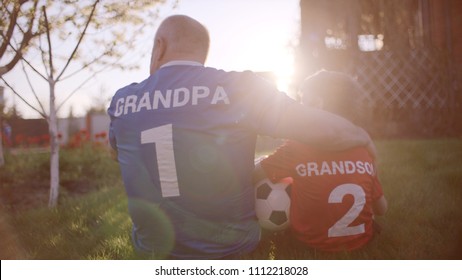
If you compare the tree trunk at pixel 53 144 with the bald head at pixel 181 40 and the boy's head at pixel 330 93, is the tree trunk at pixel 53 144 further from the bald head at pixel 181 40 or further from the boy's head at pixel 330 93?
the boy's head at pixel 330 93

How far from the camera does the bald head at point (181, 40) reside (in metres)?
2.03

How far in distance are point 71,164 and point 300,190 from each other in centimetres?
527

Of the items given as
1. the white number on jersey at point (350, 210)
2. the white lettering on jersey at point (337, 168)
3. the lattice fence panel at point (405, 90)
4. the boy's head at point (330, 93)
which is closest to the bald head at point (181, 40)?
the boy's head at point (330, 93)

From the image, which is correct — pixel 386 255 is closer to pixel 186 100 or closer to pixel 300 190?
pixel 300 190

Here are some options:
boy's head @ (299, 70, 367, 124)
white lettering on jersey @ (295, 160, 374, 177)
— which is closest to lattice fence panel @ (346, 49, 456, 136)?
boy's head @ (299, 70, 367, 124)

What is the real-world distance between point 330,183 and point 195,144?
87cm

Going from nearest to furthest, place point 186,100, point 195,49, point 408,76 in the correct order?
point 186,100 < point 195,49 < point 408,76

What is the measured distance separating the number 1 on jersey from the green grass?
0.71m

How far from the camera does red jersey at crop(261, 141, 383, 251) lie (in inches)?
87.0

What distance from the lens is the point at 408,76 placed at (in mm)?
8688

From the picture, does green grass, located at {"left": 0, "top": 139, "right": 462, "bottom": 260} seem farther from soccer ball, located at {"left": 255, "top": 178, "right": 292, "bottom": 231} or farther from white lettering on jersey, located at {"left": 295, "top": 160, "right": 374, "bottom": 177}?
white lettering on jersey, located at {"left": 295, "top": 160, "right": 374, "bottom": 177}

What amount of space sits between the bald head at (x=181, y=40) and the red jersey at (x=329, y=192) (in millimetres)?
841
